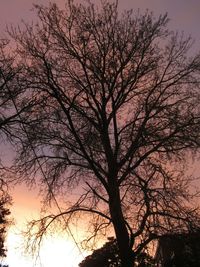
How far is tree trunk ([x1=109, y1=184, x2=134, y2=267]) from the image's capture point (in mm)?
12923

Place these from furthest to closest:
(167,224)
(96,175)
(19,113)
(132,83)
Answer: (132,83) < (96,175) < (167,224) < (19,113)

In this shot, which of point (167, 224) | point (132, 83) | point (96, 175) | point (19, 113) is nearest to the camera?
point (19, 113)

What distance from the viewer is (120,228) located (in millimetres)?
13289

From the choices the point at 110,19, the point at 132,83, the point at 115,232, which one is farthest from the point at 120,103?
the point at 115,232

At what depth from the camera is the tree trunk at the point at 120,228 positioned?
1292cm

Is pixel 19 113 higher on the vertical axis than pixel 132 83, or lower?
lower

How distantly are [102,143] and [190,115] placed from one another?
297 cm

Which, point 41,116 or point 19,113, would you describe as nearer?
point 19,113

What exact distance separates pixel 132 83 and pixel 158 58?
1.24m

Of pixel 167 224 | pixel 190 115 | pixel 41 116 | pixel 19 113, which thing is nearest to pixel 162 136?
pixel 190 115

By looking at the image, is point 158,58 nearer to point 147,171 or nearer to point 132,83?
point 132,83

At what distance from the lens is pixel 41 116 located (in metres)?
14.2

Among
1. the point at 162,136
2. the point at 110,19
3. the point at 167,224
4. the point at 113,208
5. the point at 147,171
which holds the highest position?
the point at 110,19

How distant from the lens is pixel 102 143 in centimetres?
1488
